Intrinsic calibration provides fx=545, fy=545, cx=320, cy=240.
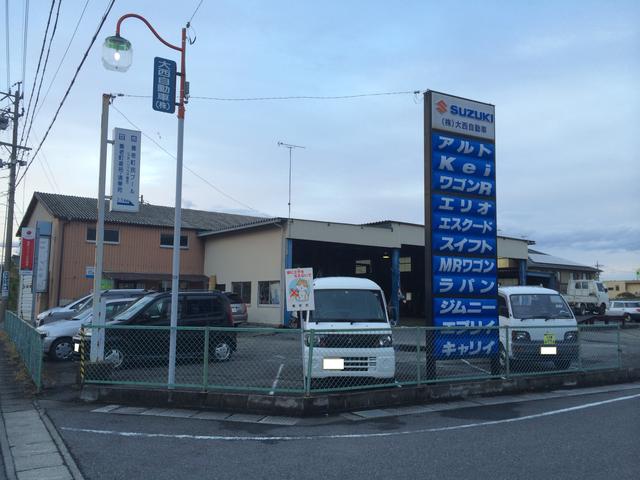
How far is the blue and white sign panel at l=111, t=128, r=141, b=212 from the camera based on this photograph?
37.6 ft

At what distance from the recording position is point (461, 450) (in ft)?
20.4

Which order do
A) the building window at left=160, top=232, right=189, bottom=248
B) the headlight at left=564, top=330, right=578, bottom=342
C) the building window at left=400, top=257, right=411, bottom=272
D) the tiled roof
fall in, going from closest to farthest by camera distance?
the headlight at left=564, top=330, right=578, bottom=342, the tiled roof, the building window at left=160, top=232, right=189, bottom=248, the building window at left=400, top=257, right=411, bottom=272

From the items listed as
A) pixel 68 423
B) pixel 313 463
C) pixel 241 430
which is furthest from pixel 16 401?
pixel 313 463

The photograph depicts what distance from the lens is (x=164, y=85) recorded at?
392 inches

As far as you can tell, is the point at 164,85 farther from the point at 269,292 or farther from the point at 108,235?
the point at 108,235

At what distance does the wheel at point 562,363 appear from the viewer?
10914mm

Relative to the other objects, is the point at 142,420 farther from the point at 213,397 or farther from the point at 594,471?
the point at 594,471

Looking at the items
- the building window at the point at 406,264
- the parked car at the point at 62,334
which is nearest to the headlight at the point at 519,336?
the parked car at the point at 62,334

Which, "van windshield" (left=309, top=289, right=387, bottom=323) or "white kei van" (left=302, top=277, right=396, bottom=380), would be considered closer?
"white kei van" (left=302, top=277, right=396, bottom=380)

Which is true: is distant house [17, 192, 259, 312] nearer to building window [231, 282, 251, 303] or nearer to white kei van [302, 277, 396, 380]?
building window [231, 282, 251, 303]

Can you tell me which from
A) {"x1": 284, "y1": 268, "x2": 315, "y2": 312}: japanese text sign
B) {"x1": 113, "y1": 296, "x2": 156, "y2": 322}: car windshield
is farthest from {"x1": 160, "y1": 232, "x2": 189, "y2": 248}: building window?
{"x1": 284, "y1": 268, "x2": 315, "y2": 312}: japanese text sign

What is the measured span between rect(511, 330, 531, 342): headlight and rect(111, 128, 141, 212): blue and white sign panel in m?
8.32

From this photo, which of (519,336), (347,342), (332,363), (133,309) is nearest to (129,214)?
(133,309)

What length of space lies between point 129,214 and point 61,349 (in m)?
19.1
